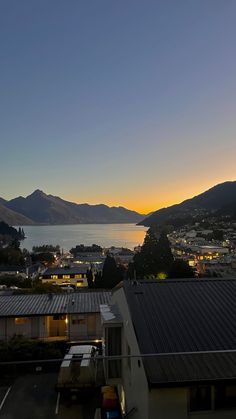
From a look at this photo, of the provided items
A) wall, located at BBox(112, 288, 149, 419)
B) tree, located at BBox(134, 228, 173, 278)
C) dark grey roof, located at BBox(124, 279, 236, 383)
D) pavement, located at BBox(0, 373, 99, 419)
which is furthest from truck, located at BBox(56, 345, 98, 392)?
tree, located at BBox(134, 228, 173, 278)

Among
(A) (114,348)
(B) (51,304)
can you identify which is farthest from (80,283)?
(A) (114,348)

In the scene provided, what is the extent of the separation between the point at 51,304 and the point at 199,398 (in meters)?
8.61

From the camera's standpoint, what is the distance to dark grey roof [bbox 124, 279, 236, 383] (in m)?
3.72

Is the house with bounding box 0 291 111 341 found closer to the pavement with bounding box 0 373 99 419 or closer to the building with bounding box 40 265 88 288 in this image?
the pavement with bounding box 0 373 99 419

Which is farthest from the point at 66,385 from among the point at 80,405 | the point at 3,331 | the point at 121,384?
the point at 3,331

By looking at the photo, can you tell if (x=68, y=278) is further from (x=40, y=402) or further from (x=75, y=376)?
(x=75, y=376)

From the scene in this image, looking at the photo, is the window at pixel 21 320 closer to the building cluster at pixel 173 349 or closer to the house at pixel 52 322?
the house at pixel 52 322

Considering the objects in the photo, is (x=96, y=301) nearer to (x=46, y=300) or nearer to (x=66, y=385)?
(x=46, y=300)

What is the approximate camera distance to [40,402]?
21.1 ft

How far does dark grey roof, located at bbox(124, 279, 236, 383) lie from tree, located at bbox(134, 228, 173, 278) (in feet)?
69.3

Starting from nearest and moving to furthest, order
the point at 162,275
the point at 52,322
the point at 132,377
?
the point at 132,377
the point at 52,322
the point at 162,275

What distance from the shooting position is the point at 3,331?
33.8 feet

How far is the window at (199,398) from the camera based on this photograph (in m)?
3.09

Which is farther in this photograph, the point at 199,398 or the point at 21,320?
the point at 21,320
